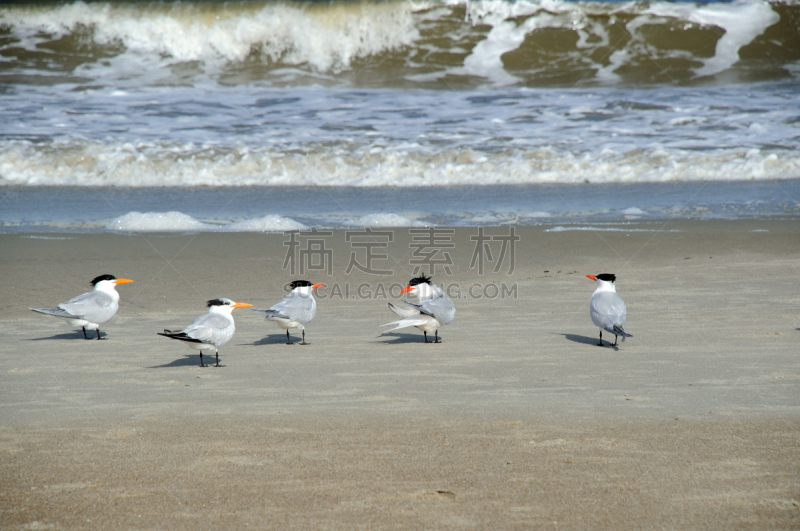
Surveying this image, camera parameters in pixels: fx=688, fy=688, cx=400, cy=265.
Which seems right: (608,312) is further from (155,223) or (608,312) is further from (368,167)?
(368,167)

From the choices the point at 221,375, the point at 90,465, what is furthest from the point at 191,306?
the point at 90,465

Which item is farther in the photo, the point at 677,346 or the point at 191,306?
the point at 191,306

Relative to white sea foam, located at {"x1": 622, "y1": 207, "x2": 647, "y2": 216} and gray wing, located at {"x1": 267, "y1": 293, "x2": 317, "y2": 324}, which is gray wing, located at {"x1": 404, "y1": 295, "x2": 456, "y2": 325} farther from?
white sea foam, located at {"x1": 622, "y1": 207, "x2": 647, "y2": 216}

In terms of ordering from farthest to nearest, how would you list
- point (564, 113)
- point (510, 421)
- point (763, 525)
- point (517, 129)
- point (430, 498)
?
1. point (564, 113)
2. point (517, 129)
3. point (510, 421)
4. point (430, 498)
5. point (763, 525)

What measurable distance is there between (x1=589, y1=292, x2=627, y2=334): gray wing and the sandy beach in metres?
0.16

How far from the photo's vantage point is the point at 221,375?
3.73 meters

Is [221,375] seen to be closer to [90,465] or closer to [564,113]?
[90,465]

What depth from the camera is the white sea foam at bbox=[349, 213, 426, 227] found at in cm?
836

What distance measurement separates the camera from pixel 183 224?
8.26m

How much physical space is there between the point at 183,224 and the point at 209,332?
474 cm

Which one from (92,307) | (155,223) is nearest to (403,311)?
(92,307)

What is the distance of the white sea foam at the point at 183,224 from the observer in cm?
815

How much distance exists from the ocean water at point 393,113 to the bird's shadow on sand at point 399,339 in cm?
359

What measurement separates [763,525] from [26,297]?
5.41 metres
